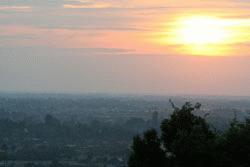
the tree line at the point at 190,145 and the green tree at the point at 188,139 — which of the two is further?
the green tree at the point at 188,139

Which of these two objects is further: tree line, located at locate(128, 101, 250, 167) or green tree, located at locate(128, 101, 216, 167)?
green tree, located at locate(128, 101, 216, 167)

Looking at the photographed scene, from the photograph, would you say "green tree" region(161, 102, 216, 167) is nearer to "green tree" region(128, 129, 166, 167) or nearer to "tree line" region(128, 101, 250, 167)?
"tree line" region(128, 101, 250, 167)

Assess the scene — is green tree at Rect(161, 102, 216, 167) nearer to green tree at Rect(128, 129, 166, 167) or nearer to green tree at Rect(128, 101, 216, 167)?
green tree at Rect(128, 101, 216, 167)

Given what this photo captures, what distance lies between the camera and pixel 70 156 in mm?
74250

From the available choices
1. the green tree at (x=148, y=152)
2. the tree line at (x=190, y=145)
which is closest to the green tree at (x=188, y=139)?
the tree line at (x=190, y=145)

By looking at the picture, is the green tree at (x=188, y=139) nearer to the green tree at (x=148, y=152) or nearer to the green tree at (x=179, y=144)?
the green tree at (x=179, y=144)

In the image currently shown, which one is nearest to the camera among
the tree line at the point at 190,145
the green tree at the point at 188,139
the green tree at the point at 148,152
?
the tree line at the point at 190,145

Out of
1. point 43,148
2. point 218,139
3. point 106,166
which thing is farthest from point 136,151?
point 43,148

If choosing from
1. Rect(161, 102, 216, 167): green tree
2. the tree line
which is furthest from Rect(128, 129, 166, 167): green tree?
Rect(161, 102, 216, 167): green tree

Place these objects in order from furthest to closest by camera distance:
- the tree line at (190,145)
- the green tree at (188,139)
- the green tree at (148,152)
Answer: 1. the green tree at (148,152)
2. the green tree at (188,139)
3. the tree line at (190,145)

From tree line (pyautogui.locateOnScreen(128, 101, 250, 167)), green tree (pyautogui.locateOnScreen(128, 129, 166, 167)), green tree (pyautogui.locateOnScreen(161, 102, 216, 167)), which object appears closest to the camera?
tree line (pyautogui.locateOnScreen(128, 101, 250, 167))

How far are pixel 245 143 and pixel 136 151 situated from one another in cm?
321

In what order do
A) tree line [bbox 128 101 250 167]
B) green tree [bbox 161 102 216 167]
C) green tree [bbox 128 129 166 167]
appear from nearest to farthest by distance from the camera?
1. tree line [bbox 128 101 250 167]
2. green tree [bbox 161 102 216 167]
3. green tree [bbox 128 129 166 167]

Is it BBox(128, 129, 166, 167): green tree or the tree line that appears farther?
BBox(128, 129, 166, 167): green tree
